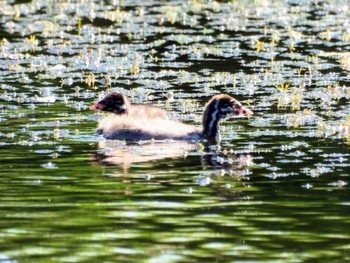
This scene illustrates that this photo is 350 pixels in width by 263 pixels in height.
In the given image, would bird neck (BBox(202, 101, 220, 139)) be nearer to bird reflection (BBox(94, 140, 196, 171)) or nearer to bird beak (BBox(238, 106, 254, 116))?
bird beak (BBox(238, 106, 254, 116))

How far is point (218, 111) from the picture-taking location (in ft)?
62.8

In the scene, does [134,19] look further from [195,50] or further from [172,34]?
[195,50]

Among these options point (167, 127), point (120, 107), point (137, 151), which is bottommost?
point (137, 151)

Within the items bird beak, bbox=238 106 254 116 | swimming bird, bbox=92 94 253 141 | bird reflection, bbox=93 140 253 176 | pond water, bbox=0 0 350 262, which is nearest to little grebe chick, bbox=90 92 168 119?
pond water, bbox=0 0 350 262

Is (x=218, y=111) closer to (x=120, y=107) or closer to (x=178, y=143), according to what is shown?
(x=178, y=143)

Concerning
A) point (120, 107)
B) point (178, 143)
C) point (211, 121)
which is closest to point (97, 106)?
point (120, 107)

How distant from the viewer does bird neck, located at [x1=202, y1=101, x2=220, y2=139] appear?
18781 mm

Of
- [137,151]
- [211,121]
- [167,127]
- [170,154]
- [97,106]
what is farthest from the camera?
[97,106]

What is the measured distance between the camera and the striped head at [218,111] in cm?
1894

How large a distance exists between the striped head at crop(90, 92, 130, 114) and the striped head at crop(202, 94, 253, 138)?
1442 millimetres

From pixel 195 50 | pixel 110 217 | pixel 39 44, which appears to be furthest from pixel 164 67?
pixel 110 217

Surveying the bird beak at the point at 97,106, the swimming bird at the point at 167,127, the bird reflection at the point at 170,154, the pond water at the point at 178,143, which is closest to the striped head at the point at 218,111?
the swimming bird at the point at 167,127

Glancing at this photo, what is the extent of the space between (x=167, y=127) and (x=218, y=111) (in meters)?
1.02

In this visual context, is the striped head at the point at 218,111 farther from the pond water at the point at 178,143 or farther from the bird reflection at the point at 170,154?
the bird reflection at the point at 170,154
